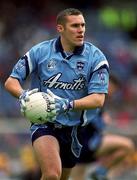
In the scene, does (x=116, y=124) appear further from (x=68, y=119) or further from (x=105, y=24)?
(x=68, y=119)

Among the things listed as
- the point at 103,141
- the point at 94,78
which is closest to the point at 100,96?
the point at 94,78

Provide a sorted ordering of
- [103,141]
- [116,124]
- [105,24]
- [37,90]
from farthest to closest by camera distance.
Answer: [105,24] → [116,124] → [103,141] → [37,90]

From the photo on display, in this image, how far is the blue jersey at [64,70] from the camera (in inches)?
334

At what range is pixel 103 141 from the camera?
11.7 m

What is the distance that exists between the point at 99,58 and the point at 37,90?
2.57 ft

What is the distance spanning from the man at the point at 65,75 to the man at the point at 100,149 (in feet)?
8.35

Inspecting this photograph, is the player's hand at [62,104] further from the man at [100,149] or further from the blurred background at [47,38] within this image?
the blurred background at [47,38]

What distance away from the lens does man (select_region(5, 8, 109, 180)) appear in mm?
8398

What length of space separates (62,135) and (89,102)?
1.88 ft

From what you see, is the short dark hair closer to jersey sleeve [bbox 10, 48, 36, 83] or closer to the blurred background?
jersey sleeve [bbox 10, 48, 36, 83]

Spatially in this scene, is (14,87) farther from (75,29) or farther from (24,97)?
(75,29)

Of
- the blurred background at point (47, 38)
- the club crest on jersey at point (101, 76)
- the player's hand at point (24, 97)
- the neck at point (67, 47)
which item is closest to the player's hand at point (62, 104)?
the player's hand at point (24, 97)

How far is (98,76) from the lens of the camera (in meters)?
8.41

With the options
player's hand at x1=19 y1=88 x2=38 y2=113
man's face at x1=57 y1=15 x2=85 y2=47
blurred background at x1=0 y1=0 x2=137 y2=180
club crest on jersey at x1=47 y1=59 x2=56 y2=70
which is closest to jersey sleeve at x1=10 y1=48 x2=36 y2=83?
club crest on jersey at x1=47 y1=59 x2=56 y2=70
